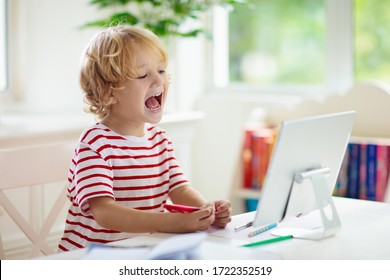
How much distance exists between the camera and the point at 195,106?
376cm

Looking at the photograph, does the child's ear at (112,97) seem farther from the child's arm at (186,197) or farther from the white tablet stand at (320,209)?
the white tablet stand at (320,209)

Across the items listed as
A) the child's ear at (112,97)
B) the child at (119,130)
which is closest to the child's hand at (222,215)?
the child at (119,130)

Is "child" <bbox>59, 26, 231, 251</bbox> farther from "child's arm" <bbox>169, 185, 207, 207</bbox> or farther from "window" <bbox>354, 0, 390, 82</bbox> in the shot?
"window" <bbox>354, 0, 390, 82</bbox>

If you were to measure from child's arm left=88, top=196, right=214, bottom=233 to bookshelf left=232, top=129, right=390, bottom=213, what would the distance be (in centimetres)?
137

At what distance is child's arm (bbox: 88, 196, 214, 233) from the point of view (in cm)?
147

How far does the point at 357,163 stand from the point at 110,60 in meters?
1.53

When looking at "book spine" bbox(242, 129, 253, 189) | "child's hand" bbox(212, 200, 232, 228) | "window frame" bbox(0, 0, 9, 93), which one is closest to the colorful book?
"book spine" bbox(242, 129, 253, 189)

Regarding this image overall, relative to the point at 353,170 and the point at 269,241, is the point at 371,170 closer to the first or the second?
the point at 353,170

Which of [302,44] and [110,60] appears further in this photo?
[302,44]

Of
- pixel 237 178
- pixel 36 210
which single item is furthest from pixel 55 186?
pixel 237 178

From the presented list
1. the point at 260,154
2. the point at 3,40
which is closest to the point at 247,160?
the point at 260,154

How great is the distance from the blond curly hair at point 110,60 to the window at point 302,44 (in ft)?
5.02

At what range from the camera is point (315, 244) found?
142cm
